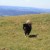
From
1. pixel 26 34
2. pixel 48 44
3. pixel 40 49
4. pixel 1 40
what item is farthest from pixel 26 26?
pixel 40 49

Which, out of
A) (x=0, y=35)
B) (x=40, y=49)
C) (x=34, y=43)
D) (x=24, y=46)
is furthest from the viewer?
(x=0, y=35)

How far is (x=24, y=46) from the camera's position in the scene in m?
18.6

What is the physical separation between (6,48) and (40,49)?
2.57 meters

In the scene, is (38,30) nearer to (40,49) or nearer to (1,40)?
(1,40)

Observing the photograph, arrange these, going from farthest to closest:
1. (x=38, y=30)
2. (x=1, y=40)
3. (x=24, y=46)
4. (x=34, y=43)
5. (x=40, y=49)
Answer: (x=38, y=30) < (x=1, y=40) < (x=34, y=43) < (x=24, y=46) < (x=40, y=49)

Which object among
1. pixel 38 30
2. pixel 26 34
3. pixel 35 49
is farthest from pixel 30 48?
pixel 38 30

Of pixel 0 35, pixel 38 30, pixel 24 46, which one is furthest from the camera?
pixel 38 30

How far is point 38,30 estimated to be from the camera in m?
28.3

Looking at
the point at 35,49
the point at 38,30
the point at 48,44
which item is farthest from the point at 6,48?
the point at 38,30

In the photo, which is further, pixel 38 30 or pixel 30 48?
pixel 38 30

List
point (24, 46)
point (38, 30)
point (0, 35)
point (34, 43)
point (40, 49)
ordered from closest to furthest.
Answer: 1. point (40, 49)
2. point (24, 46)
3. point (34, 43)
4. point (0, 35)
5. point (38, 30)

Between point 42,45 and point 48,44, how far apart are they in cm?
57

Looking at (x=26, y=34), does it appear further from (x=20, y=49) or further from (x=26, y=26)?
(x=20, y=49)

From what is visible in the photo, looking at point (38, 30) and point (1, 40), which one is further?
point (38, 30)
